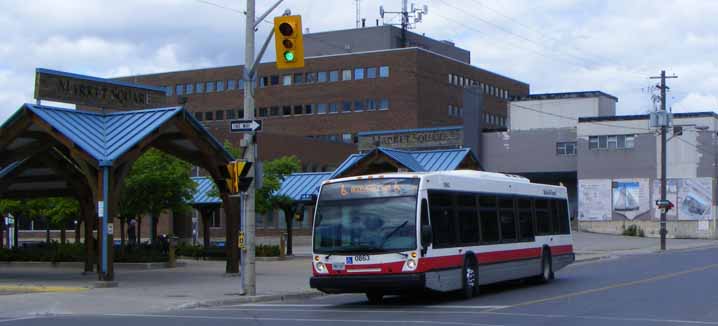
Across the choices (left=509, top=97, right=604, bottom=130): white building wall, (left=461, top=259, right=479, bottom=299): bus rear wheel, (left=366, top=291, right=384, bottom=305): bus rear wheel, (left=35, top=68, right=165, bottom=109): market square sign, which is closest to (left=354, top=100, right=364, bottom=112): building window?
(left=509, top=97, right=604, bottom=130): white building wall

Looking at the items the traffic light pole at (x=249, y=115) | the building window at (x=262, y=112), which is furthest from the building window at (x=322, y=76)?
the traffic light pole at (x=249, y=115)

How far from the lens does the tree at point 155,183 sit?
3719 cm

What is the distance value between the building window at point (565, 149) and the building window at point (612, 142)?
114 inches

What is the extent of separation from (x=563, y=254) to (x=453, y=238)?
7850mm

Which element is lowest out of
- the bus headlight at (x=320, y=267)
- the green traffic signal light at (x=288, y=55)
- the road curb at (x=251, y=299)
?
the road curb at (x=251, y=299)

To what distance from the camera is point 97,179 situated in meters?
25.1

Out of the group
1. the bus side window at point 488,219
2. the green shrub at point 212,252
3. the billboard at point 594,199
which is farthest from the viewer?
the billboard at point 594,199

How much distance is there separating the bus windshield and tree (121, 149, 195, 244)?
756 inches

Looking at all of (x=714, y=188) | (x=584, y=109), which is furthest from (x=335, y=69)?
(x=714, y=188)

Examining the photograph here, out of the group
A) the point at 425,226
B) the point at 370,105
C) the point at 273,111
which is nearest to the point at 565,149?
the point at 370,105

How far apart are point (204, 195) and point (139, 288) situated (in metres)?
21.0

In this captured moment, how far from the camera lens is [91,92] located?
2659cm

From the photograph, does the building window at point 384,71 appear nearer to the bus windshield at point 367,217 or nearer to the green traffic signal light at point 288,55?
the bus windshield at point 367,217

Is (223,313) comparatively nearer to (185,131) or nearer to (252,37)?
(252,37)
